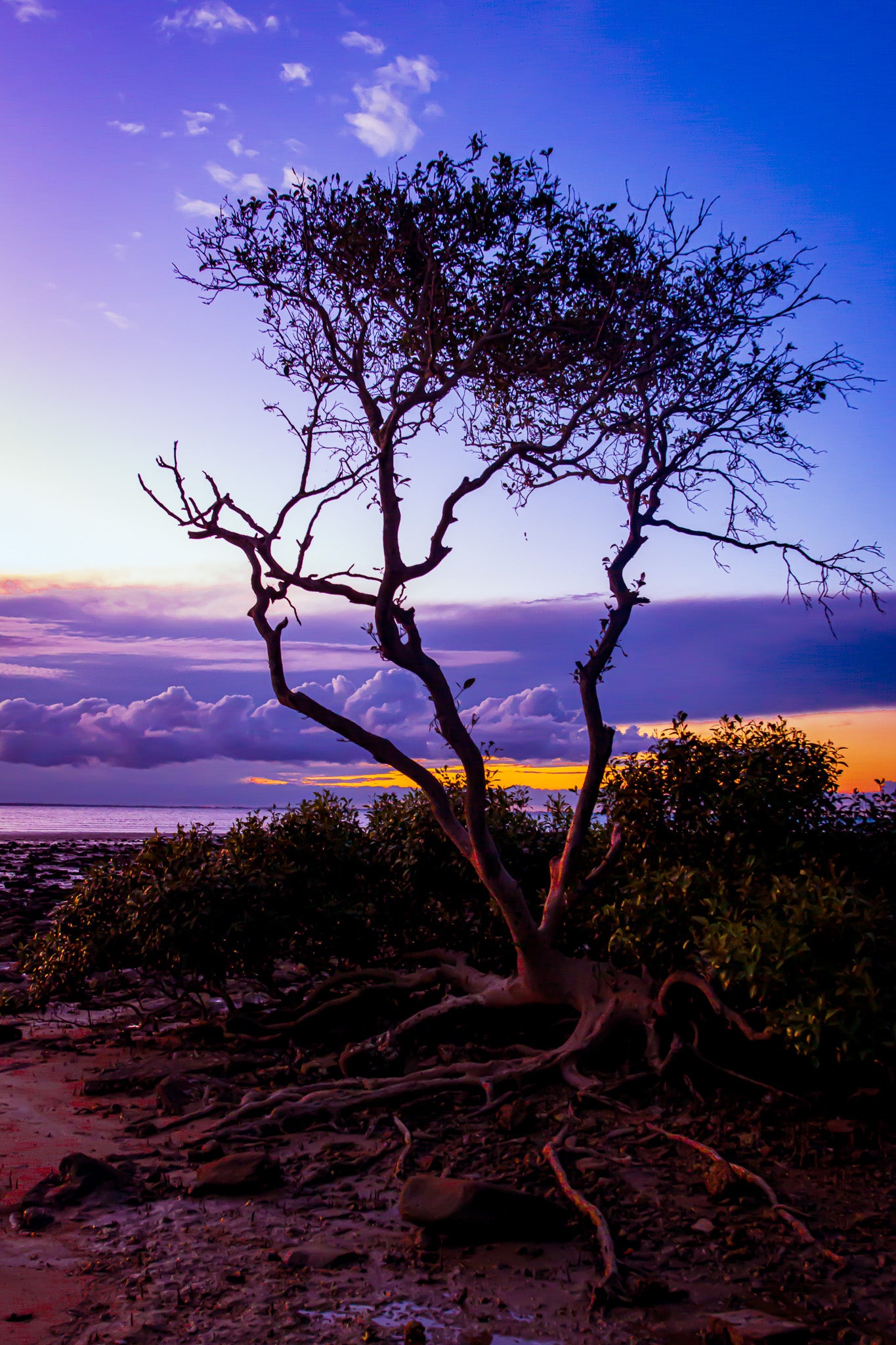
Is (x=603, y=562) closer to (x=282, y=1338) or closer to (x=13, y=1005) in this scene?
(x=282, y=1338)

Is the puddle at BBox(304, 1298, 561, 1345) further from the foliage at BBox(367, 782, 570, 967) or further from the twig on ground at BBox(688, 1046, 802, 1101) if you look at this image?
the foliage at BBox(367, 782, 570, 967)

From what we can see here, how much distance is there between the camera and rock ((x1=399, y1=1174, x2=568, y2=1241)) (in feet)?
21.6

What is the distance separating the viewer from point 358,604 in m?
10.6

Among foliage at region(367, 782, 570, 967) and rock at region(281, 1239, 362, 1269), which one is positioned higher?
foliage at region(367, 782, 570, 967)

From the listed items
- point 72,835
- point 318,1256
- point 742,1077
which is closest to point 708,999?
point 742,1077

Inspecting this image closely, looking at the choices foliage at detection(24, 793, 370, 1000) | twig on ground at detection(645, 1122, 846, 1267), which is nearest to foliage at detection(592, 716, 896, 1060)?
twig on ground at detection(645, 1122, 846, 1267)

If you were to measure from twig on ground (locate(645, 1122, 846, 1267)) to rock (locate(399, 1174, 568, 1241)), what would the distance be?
58.6 inches

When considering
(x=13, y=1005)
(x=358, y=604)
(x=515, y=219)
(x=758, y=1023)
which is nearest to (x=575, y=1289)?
(x=758, y=1023)

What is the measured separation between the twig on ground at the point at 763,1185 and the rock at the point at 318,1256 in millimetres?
2896

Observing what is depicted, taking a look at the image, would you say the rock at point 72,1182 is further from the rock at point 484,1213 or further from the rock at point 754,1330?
the rock at point 754,1330

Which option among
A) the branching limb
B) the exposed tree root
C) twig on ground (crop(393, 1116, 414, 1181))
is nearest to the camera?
twig on ground (crop(393, 1116, 414, 1181))

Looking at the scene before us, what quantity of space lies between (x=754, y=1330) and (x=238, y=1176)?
4.01 meters

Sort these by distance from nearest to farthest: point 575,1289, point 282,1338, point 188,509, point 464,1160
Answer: point 282,1338, point 575,1289, point 464,1160, point 188,509

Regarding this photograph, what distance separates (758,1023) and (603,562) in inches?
200
